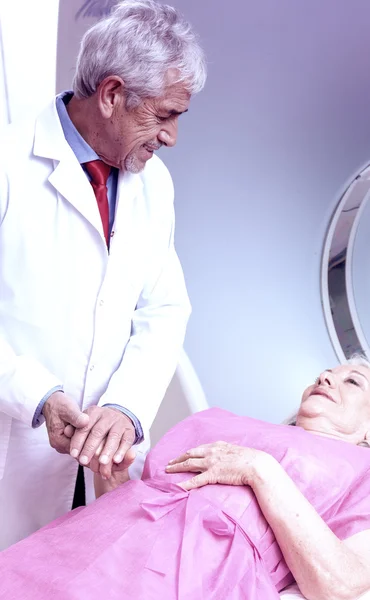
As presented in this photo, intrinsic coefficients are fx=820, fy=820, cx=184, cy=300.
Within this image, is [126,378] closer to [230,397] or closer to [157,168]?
[157,168]

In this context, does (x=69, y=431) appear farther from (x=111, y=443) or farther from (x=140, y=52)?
(x=140, y=52)

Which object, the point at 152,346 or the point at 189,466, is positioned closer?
the point at 189,466

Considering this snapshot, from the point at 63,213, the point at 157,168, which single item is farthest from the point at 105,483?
the point at 157,168

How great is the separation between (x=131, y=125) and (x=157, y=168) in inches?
13.5

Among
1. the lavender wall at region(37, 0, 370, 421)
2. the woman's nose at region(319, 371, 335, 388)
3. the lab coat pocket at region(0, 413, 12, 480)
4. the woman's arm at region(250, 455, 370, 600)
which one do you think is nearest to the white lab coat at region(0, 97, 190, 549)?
the lab coat pocket at region(0, 413, 12, 480)

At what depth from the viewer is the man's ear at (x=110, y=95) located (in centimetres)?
177

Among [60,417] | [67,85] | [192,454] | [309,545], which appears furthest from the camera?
[67,85]

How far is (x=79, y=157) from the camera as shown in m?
1.92

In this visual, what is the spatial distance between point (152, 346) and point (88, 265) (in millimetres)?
250

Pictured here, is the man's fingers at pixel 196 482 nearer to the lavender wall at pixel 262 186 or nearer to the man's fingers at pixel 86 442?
the man's fingers at pixel 86 442

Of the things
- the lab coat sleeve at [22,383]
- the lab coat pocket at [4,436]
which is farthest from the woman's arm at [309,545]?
the lab coat pocket at [4,436]

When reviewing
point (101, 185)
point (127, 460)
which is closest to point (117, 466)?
point (127, 460)

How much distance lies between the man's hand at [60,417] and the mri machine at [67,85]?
1.05 meters

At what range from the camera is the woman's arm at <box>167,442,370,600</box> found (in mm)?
1596
